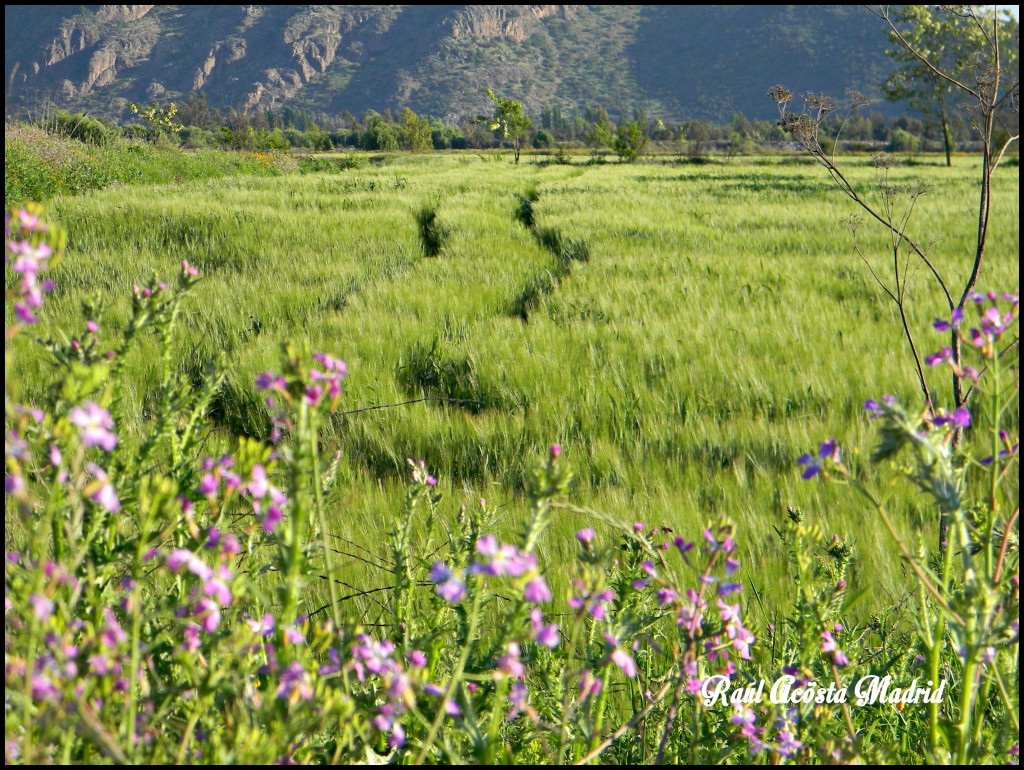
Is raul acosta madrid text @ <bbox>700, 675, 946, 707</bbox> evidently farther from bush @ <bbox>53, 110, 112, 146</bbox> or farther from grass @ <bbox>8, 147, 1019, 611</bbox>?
bush @ <bbox>53, 110, 112, 146</bbox>

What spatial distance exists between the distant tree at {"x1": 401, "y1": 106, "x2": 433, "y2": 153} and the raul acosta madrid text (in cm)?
7880

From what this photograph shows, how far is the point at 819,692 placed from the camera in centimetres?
126

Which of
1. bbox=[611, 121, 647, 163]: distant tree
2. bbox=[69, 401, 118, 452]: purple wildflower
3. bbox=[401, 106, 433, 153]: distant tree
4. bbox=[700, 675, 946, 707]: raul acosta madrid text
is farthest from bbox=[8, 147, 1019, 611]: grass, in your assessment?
bbox=[401, 106, 433, 153]: distant tree

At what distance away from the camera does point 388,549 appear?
6.75 feet

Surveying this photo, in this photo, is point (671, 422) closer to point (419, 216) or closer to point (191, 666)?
point (191, 666)

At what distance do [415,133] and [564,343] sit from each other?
263 feet

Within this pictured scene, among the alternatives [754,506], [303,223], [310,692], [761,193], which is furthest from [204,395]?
[761,193]

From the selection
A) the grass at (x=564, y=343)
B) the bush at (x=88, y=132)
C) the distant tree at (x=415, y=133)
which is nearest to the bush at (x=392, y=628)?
the grass at (x=564, y=343)

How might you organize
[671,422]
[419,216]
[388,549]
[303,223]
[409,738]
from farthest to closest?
[419,216], [303,223], [671,422], [388,549], [409,738]

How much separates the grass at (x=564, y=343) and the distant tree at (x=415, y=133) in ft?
234

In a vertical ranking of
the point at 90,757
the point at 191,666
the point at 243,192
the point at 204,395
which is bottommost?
the point at 90,757

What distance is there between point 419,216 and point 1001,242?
8504mm

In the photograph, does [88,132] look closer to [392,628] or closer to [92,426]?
[392,628]

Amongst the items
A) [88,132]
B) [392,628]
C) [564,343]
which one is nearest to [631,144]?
[88,132]
